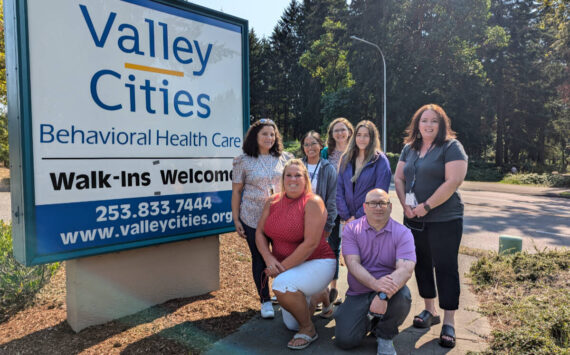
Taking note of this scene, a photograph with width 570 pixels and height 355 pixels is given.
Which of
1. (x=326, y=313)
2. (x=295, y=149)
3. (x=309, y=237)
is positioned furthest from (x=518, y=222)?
(x=295, y=149)

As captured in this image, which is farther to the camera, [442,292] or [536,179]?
[536,179]

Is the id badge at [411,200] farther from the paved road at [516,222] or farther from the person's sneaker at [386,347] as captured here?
the paved road at [516,222]

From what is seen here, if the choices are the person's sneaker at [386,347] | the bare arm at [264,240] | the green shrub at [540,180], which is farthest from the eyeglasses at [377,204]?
the green shrub at [540,180]

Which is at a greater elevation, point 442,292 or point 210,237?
point 210,237

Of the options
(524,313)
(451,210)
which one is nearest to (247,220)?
(451,210)

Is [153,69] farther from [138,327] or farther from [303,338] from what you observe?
[303,338]

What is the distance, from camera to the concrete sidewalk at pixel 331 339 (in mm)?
2842

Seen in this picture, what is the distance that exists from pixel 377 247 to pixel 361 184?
2.79 ft

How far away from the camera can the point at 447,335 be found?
9.65ft

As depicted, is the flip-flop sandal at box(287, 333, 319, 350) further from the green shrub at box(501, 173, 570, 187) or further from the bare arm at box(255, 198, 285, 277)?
the green shrub at box(501, 173, 570, 187)

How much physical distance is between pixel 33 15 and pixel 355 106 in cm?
3235

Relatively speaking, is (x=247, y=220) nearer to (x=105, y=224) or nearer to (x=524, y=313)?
(x=105, y=224)

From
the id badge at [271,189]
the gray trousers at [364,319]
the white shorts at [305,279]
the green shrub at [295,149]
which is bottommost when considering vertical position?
the gray trousers at [364,319]

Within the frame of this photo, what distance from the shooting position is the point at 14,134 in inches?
106
